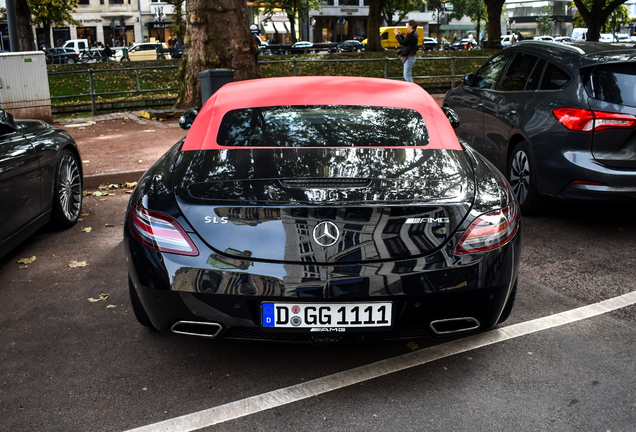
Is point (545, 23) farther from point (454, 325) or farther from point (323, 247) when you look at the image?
point (323, 247)

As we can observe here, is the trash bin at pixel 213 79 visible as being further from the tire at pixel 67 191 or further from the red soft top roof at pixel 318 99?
the red soft top roof at pixel 318 99

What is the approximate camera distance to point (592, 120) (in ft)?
16.7

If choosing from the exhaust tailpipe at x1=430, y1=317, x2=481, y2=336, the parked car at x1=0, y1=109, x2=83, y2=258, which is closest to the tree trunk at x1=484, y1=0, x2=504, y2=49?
the parked car at x1=0, y1=109, x2=83, y2=258

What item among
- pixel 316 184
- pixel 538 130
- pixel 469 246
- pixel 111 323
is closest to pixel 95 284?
pixel 111 323

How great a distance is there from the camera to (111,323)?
12.2 ft

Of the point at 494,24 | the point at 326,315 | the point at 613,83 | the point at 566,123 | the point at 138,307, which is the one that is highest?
the point at 494,24

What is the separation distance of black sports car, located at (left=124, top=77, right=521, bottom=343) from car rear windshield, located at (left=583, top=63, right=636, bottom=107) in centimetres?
258

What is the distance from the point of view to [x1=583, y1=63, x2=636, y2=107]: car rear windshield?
16.7 feet

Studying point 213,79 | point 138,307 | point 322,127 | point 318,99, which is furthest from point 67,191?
point 213,79

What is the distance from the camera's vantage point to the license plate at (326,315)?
273cm

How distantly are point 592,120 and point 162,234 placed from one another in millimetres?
3755

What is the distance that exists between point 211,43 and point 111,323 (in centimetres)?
983

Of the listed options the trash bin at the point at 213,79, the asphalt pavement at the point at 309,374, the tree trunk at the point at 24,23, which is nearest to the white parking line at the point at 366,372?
the asphalt pavement at the point at 309,374

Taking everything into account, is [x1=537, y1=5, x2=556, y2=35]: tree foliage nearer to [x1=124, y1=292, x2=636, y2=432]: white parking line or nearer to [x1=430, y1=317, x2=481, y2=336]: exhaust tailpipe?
[x1=124, y1=292, x2=636, y2=432]: white parking line
